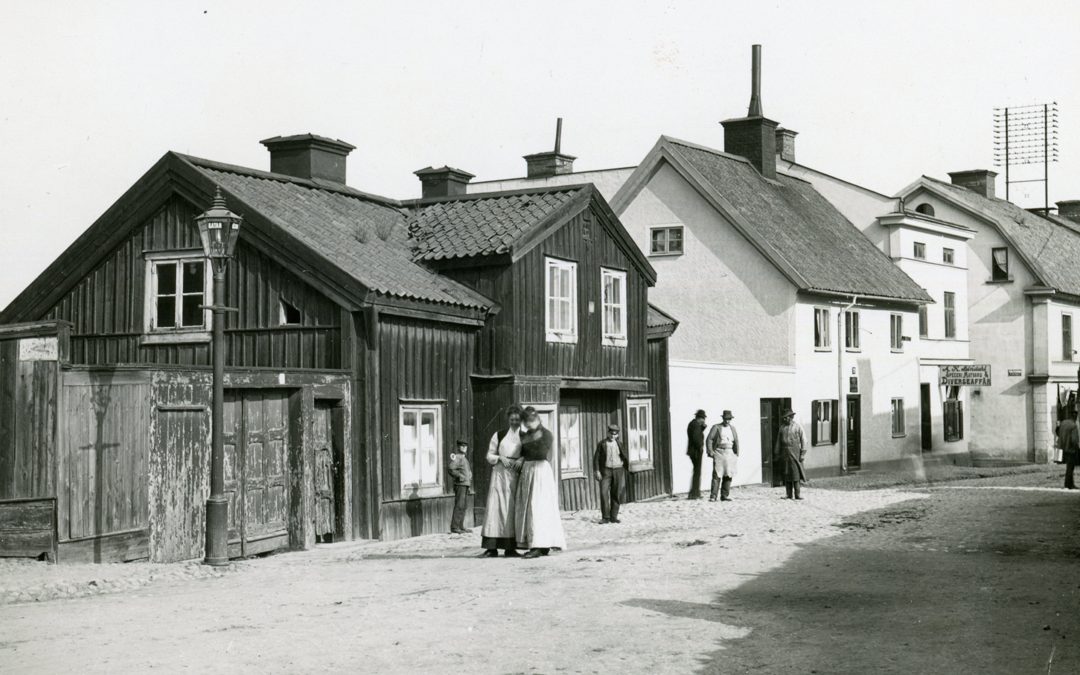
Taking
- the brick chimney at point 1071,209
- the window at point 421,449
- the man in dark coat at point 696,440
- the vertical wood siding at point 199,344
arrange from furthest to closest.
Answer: the brick chimney at point 1071,209, the man in dark coat at point 696,440, the window at point 421,449, the vertical wood siding at point 199,344

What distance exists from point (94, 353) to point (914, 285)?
2732cm

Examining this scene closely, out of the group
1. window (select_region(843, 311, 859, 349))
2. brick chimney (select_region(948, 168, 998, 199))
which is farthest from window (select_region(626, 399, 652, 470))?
brick chimney (select_region(948, 168, 998, 199))

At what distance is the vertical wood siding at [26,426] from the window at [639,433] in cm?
1354

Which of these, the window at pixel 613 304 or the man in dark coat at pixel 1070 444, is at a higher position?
the window at pixel 613 304

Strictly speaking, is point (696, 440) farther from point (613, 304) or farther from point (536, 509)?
point (536, 509)

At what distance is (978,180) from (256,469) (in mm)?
43669

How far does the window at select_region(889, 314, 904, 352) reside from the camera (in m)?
39.6

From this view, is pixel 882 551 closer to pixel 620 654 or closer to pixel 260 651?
pixel 620 654

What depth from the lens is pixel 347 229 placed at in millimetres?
21781

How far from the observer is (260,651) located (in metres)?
9.17

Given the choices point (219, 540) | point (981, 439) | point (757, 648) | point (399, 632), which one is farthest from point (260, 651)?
point (981, 439)

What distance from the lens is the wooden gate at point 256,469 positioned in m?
16.2

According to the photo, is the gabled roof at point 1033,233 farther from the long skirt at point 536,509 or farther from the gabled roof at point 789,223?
the long skirt at point 536,509

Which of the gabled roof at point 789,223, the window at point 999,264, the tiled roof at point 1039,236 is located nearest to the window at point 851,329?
the gabled roof at point 789,223
